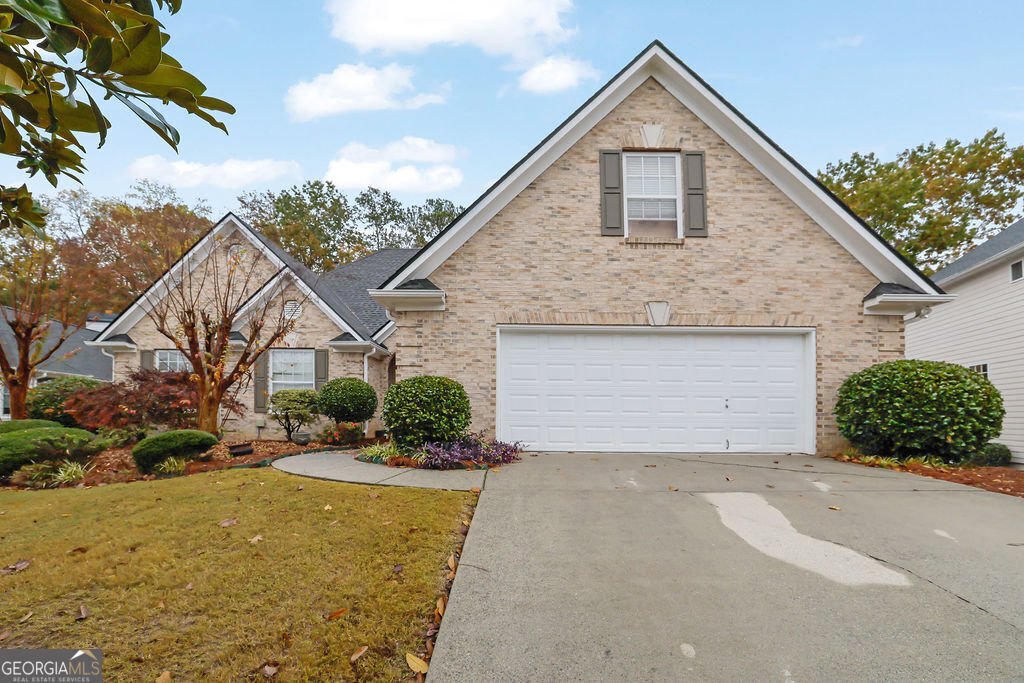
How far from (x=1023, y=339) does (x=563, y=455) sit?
1339 cm

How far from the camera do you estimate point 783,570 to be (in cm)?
415

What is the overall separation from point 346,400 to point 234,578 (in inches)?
356

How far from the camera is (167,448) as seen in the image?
26.4 ft

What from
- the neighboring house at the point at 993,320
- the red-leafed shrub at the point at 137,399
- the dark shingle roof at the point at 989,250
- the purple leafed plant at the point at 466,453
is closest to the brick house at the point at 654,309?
the purple leafed plant at the point at 466,453

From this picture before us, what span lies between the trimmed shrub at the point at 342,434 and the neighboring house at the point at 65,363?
1152cm

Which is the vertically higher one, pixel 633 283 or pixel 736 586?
pixel 633 283

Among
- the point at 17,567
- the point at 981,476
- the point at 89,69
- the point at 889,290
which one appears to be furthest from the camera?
the point at 889,290

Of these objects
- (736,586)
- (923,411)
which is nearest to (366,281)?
(923,411)

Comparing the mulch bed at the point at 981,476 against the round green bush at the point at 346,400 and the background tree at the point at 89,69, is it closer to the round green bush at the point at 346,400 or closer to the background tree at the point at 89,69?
the background tree at the point at 89,69

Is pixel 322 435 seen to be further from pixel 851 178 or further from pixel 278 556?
pixel 851 178

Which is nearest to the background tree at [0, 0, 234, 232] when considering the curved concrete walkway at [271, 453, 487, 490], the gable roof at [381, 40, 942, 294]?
the curved concrete walkway at [271, 453, 487, 490]

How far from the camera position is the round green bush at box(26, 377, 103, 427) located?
13.7 meters

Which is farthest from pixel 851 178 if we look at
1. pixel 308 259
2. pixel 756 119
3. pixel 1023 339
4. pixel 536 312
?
pixel 308 259

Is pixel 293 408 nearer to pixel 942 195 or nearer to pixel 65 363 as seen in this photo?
pixel 65 363
